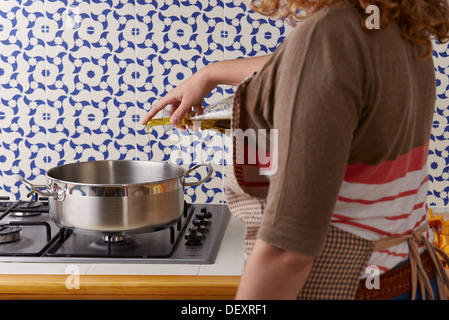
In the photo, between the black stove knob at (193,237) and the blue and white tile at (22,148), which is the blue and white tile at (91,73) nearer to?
the blue and white tile at (22,148)

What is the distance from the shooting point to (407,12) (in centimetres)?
67

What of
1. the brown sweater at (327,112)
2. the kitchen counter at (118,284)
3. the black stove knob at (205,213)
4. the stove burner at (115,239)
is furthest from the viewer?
the black stove knob at (205,213)

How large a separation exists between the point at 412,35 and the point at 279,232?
0.30 meters

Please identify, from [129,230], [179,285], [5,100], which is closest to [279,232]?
[179,285]

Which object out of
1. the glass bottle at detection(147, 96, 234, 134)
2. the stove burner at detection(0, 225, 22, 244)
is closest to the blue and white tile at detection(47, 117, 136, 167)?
the stove burner at detection(0, 225, 22, 244)

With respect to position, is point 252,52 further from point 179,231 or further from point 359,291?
point 359,291

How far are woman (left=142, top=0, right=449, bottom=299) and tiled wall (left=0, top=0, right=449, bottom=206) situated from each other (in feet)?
3.27

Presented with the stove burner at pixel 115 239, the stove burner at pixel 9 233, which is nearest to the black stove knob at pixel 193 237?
the stove burner at pixel 115 239

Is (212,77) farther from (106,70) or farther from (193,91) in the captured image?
(106,70)

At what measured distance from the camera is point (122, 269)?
1163 mm

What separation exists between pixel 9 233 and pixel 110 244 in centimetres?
26

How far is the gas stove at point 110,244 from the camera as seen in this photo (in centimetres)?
121

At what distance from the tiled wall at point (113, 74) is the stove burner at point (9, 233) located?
50 cm

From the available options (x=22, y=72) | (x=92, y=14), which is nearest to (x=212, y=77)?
(x=92, y=14)
